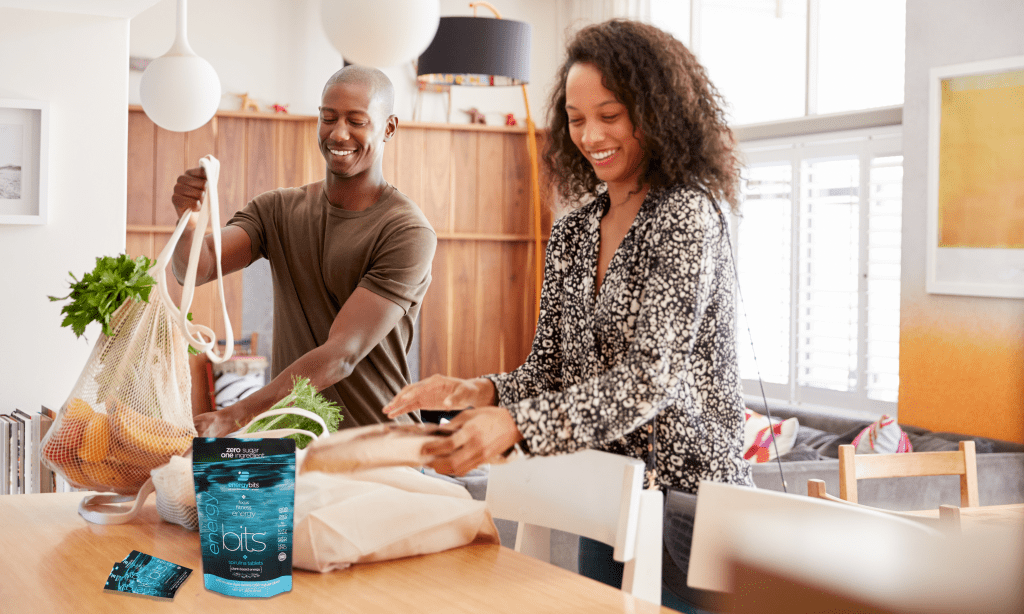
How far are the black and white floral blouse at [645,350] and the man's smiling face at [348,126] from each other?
635 millimetres

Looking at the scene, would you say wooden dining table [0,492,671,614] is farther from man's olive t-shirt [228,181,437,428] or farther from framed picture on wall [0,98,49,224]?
framed picture on wall [0,98,49,224]

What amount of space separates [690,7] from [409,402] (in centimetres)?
549

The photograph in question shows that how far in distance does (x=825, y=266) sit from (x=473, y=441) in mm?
4613

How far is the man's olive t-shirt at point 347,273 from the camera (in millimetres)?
1918

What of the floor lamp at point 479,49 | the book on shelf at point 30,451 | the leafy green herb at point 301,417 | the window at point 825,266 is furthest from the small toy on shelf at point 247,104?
the leafy green herb at point 301,417

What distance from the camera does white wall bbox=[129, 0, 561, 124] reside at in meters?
6.09

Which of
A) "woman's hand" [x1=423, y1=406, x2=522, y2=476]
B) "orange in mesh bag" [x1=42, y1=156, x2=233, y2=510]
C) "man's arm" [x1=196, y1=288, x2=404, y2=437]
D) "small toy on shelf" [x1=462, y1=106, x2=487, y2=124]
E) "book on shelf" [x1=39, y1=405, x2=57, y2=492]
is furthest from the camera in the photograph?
"small toy on shelf" [x1=462, y1=106, x2=487, y2=124]

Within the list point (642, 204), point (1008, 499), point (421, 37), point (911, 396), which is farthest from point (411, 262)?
point (911, 396)

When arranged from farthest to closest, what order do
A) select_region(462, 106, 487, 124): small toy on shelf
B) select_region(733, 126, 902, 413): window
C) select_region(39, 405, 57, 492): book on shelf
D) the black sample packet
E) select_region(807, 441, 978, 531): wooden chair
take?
select_region(462, 106, 487, 124): small toy on shelf → select_region(733, 126, 902, 413): window → select_region(39, 405, 57, 492): book on shelf → select_region(807, 441, 978, 531): wooden chair → the black sample packet

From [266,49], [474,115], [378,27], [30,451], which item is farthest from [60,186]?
[474,115]

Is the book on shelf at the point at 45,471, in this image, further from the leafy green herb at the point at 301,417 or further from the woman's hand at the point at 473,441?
the woman's hand at the point at 473,441

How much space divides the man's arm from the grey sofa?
1657 millimetres

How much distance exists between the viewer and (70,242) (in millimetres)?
3424

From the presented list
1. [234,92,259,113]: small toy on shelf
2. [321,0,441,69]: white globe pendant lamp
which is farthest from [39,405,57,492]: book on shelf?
[234,92,259,113]: small toy on shelf
